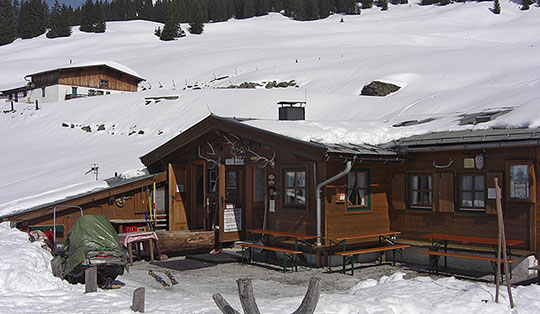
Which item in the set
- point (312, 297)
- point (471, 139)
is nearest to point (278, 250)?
point (471, 139)

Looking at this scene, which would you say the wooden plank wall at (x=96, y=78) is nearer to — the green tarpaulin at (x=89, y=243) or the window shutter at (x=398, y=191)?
the window shutter at (x=398, y=191)

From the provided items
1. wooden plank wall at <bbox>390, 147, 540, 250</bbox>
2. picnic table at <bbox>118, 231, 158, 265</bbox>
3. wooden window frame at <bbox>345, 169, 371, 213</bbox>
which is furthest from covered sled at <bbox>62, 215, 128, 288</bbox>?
wooden plank wall at <bbox>390, 147, 540, 250</bbox>

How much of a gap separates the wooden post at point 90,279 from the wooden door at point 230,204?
5.35 metres

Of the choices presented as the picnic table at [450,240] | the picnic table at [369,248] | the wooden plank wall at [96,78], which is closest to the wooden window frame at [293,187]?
the picnic table at [369,248]

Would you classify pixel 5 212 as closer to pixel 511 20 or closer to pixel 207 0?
pixel 511 20

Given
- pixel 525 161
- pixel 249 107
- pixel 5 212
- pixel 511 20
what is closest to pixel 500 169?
pixel 525 161

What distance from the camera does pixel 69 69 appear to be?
50688mm

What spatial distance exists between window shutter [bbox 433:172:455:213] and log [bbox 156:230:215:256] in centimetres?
593

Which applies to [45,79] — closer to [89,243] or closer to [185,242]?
[185,242]

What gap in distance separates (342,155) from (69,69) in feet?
144

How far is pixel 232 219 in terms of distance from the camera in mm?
14758

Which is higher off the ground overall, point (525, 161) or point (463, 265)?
point (525, 161)

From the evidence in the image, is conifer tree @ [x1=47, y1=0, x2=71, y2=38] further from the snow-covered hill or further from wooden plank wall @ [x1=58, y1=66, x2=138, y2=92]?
wooden plank wall @ [x1=58, y1=66, x2=138, y2=92]

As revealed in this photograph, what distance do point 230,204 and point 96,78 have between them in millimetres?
41748
